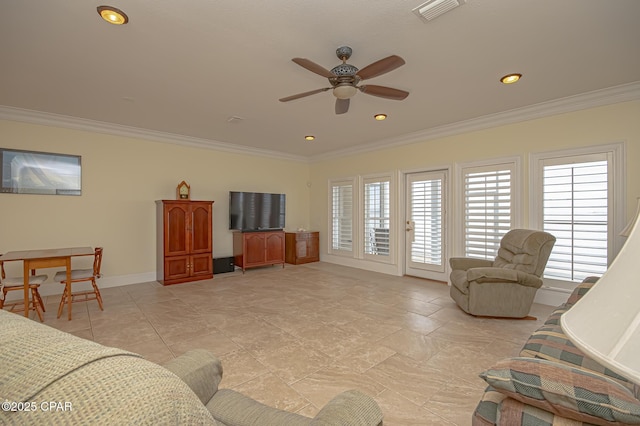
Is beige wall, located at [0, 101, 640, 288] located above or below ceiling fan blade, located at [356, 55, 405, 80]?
below

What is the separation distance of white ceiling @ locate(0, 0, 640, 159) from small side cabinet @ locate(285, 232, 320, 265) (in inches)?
131

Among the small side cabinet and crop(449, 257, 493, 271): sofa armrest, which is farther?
the small side cabinet

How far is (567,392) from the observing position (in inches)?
36.4

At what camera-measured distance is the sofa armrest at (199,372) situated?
1035 mm

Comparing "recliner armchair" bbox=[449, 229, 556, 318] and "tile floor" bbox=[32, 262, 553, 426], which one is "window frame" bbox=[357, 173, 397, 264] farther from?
"recliner armchair" bbox=[449, 229, 556, 318]

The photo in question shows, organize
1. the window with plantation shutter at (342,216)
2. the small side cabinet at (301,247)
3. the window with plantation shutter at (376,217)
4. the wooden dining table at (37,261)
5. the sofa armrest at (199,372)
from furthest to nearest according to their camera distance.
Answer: the small side cabinet at (301,247) → the window with plantation shutter at (342,216) → the window with plantation shutter at (376,217) → the wooden dining table at (37,261) → the sofa armrest at (199,372)

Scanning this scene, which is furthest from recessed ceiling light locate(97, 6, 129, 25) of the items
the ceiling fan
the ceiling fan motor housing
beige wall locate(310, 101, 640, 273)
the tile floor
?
beige wall locate(310, 101, 640, 273)

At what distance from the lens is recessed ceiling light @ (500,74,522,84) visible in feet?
9.84

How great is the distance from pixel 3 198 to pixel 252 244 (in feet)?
12.6

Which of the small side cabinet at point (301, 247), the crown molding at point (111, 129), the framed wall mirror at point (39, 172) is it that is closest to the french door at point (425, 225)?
the small side cabinet at point (301, 247)

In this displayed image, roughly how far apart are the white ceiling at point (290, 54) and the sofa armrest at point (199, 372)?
7.53ft

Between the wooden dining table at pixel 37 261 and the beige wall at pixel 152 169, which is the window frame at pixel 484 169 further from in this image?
the wooden dining table at pixel 37 261

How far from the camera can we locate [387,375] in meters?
2.20

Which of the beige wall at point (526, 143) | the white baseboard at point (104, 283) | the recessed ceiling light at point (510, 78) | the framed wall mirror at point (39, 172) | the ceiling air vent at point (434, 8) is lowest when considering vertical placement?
the white baseboard at point (104, 283)
